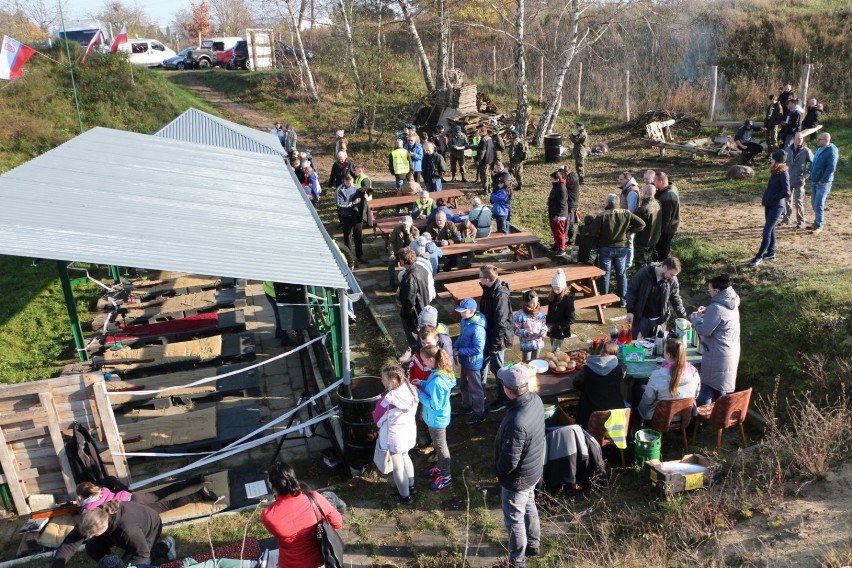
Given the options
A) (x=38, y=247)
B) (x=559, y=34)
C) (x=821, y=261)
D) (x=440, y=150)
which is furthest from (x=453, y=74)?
(x=38, y=247)

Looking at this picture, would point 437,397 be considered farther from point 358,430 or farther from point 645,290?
point 645,290

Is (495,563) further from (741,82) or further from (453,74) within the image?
(741,82)

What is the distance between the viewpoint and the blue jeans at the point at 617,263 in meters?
9.16

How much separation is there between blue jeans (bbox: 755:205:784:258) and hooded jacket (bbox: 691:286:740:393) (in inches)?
146

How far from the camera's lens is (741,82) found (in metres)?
20.5

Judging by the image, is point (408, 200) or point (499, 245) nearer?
point (499, 245)

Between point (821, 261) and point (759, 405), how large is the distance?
3.59 metres

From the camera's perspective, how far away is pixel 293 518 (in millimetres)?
4211

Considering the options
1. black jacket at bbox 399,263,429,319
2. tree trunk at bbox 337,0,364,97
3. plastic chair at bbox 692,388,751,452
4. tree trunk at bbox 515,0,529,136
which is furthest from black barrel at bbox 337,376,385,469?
tree trunk at bbox 337,0,364,97

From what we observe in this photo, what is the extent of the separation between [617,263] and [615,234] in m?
0.59

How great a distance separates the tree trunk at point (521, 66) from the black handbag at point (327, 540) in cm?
1558

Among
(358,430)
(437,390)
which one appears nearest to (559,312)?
(437,390)

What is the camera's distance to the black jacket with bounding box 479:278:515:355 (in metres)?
6.81

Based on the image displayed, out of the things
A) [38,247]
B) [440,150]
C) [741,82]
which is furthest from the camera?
[741,82]
